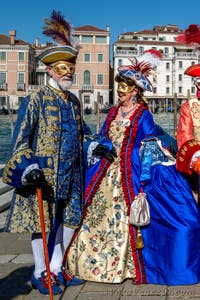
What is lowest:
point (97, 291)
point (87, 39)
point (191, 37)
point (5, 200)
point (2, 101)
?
point (97, 291)

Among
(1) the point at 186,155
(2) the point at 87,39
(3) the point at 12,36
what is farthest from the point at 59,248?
(3) the point at 12,36

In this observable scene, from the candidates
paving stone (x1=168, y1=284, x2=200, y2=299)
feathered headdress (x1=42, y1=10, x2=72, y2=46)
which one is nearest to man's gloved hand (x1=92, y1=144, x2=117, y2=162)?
feathered headdress (x1=42, y1=10, x2=72, y2=46)

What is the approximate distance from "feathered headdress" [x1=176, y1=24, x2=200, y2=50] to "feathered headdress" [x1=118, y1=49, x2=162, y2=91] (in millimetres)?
241

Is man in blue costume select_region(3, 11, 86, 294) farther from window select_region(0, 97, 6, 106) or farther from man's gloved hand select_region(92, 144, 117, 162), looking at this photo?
window select_region(0, 97, 6, 106)

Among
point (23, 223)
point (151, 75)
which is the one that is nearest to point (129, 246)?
point (23, 223)

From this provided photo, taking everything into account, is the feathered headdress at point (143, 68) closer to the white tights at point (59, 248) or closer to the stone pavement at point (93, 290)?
the white tights at point (59, 248)

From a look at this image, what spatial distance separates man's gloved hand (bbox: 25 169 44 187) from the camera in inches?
115

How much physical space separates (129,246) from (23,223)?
2.66ft

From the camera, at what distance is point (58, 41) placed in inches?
134

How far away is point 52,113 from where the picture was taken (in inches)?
126

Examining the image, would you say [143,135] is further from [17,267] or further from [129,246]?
[17,267]

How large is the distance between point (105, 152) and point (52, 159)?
494mm

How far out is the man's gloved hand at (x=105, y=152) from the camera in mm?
3485

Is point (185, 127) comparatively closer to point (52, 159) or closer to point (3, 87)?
point (52, 159)
